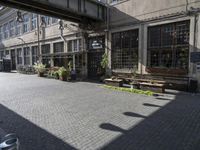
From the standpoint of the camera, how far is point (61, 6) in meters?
11.1

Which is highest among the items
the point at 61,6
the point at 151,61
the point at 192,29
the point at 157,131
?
the point at 61,6

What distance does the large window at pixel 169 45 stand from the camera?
9.95m

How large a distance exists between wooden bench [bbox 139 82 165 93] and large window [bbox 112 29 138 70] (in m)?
2.51

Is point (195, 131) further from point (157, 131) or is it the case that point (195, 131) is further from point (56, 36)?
point (56, 36)

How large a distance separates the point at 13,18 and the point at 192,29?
26910mm

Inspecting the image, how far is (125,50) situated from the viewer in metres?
12.9

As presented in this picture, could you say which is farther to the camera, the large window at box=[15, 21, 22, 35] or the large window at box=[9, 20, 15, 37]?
the large window at box=[9, 20, 15, 37]

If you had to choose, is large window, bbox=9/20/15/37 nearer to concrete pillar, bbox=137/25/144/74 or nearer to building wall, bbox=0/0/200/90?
building wall, bbox=0/0/200/90

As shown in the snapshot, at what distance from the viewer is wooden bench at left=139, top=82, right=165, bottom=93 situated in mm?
9257

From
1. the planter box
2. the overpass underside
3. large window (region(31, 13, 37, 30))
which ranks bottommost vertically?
the planter box

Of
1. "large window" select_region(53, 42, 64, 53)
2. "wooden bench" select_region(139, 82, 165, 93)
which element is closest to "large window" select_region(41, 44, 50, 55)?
"large window" select_region(53, 42, 64, 53)

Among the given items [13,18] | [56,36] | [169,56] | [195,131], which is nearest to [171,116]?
[195,131]

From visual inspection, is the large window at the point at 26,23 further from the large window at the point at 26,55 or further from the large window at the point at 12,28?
the large window at the point at 12,28

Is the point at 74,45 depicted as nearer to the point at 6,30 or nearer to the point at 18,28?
the point at 18,28
